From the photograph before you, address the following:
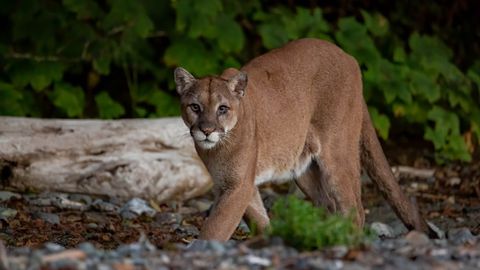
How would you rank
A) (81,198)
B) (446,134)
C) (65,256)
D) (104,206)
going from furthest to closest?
1. (446,134)
2. (81,198)
3. (104,206)
4. (65,256)

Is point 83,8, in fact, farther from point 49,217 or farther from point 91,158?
point 49,217

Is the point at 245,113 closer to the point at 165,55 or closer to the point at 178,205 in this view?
the point at 178,205

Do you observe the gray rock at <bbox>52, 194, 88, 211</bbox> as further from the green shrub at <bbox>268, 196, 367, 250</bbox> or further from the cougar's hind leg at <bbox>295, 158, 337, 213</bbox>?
the green shrub at <bbox>268, 196, 367, 250</bbox>

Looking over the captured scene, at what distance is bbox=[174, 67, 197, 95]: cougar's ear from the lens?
7.72 metres

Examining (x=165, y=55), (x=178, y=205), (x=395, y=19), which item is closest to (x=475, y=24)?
(x=395, y=19)

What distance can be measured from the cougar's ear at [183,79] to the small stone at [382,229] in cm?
190

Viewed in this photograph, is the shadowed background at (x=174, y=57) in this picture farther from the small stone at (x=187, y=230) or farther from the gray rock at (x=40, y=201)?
the small stone at (x=187, y=230)

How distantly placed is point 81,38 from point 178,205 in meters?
2.26

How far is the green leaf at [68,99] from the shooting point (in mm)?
10875

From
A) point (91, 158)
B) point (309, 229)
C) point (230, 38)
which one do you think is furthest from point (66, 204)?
point (309, 229)

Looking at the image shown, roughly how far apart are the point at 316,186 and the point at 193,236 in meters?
0.97

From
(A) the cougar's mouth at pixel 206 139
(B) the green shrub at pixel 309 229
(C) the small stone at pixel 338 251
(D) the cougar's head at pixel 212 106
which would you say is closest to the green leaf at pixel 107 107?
(D) the cougar's head at pixel 212 106

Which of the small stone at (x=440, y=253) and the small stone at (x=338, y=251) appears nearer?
the small stone at (x=338, y=251)

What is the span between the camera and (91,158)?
941 cm
